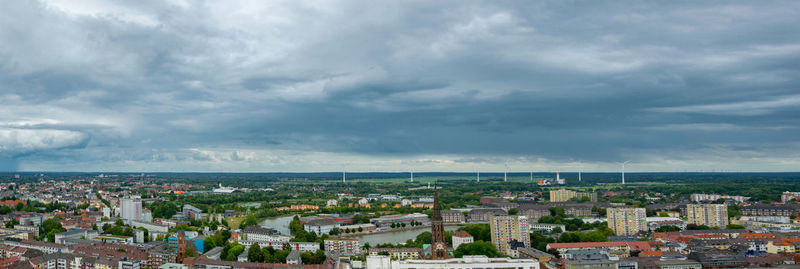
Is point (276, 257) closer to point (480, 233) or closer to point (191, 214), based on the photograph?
point (480, 233)

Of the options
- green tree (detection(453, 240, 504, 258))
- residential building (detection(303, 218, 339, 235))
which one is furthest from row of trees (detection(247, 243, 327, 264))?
residential building (detection(303, 218, 339, 235))

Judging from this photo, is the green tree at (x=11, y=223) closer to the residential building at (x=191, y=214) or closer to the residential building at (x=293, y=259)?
the residential building at (x=191, y=214)

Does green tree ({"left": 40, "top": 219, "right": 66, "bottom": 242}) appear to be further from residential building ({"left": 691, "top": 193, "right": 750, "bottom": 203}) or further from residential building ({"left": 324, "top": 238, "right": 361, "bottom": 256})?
residential building ({"left": 691, "top": 193, "right": 750, "bottom": 203})

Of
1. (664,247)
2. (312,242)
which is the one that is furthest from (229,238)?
(664,247)

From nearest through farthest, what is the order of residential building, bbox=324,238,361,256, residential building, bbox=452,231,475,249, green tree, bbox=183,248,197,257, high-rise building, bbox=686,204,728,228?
green tree, bbox=183,248,197,257 → residential building, bbox=324,238,361,256 → residential building, bbox=452,231,475,249 → high-rise building, bbox=686,204,728,228

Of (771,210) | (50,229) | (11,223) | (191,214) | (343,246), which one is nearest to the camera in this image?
(343,246)

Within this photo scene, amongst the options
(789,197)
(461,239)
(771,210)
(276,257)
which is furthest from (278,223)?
(789,197)
